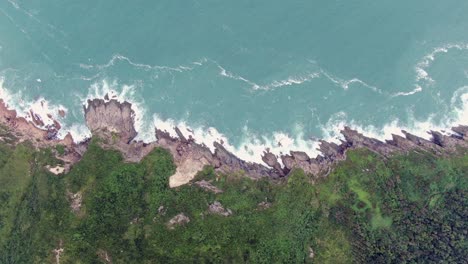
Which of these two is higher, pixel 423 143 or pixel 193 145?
pixel 423 143

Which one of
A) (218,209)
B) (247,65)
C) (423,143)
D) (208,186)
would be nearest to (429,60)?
(423,143)

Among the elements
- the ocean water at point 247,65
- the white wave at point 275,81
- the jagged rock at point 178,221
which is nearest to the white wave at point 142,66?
the ocean water at point 247,65

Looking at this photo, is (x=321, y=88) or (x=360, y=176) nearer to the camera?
(x=360, y=176)

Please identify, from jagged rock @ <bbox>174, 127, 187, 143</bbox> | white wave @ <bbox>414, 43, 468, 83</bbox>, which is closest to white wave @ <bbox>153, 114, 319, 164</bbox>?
jagged rock @ <bbox>174, 127, 187, 143</bbox>

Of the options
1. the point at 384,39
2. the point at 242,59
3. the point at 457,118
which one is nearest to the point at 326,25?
the point at 384,39

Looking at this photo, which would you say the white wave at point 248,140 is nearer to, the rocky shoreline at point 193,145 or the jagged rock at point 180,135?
the jagged rock at point 180,135

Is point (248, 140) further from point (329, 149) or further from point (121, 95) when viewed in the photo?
point (121, 95)

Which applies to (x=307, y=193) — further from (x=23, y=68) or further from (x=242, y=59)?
(x=23, y=68)
